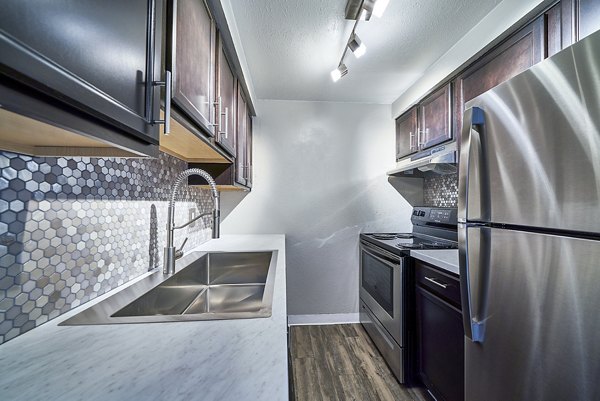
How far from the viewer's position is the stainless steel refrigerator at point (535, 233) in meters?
0.64

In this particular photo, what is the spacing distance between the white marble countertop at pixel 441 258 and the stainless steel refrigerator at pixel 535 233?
1.06 ft

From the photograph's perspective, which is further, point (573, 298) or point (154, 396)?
point (573, 298)

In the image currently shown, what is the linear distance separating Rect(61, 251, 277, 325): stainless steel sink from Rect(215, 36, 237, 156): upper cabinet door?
717 mm

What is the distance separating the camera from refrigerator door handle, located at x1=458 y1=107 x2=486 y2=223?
A: 0.95 meters

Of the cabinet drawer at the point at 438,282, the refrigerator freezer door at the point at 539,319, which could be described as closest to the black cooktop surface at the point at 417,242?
the cabinet drawer at the point at 438,282

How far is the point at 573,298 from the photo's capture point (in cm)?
67

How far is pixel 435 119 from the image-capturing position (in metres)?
2.06

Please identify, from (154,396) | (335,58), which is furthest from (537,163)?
(335,58)

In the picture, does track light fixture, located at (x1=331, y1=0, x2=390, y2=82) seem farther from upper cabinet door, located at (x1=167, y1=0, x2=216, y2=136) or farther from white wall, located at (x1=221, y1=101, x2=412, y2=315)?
white wall, located at (x1=221, y1=101, x2=412, y2=315)

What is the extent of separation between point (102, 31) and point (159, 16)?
0.24 meters

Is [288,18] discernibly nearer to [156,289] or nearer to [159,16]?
[159,16]

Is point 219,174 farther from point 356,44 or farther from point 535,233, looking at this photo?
point 535,233

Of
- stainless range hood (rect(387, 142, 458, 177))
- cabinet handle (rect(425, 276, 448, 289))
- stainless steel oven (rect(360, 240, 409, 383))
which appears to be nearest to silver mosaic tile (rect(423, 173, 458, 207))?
stainless range hood (rect(387, 142, 458, 177))

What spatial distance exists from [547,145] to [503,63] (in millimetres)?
1028
